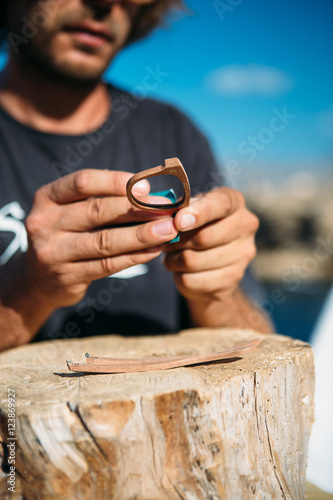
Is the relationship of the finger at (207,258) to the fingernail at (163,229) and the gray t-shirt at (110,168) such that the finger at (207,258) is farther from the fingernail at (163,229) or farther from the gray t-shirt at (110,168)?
the gray t-shirt at (110,168)

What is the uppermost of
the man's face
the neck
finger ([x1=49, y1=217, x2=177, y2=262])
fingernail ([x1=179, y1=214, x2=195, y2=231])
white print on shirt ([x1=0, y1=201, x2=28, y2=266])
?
the man's face

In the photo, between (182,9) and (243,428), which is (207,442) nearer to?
(243,428)

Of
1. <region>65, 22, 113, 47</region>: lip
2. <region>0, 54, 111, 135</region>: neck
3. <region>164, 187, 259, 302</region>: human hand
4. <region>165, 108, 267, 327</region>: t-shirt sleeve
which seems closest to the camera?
<region>164, 187, 259, 302</region>: human hand

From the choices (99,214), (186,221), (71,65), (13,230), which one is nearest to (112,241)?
(99,214)

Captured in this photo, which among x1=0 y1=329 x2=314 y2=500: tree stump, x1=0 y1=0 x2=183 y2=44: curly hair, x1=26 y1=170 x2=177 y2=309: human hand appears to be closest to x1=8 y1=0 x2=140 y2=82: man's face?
x1=0 y1=0 x2=183 y2=44: curly hair

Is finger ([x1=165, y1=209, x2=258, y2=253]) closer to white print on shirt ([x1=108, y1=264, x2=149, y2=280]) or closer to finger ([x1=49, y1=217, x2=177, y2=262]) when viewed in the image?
finger ([x1=49, y1=217, x2=177, y2=262])

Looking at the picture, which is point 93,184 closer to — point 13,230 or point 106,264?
point 106,264
